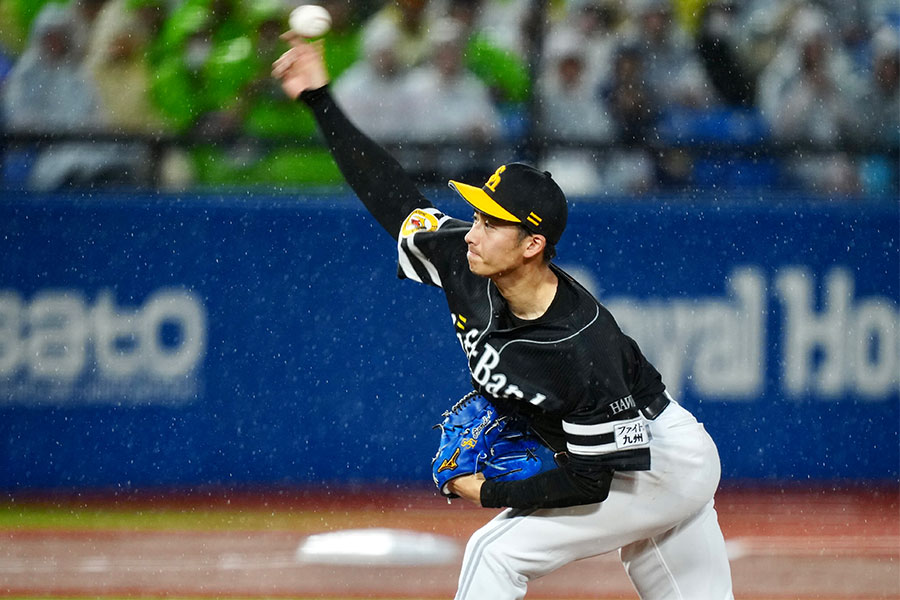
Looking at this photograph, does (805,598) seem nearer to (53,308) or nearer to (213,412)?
(213,412)

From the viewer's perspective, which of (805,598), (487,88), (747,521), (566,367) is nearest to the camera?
(566,367)

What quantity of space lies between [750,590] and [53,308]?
13.9 ft

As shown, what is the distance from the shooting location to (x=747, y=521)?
732 cm

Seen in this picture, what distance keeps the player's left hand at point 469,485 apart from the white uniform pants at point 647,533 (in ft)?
0.34

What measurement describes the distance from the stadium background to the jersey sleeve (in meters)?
3.05

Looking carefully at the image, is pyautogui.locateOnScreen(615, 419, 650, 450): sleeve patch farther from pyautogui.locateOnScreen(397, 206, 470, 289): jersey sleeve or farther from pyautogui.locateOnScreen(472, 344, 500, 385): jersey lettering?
pyautogui.locateOnScreen(397, 206, 470, 289): jersey sleeve

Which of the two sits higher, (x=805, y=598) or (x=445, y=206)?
(x=445, y=206)

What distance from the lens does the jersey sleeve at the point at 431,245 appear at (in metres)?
4.11

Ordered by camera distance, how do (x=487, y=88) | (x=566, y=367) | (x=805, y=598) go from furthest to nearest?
(x=487, y=88) < (x=805, y=598) < (x=566, y=367)

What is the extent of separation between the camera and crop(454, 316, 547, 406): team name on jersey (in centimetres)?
377

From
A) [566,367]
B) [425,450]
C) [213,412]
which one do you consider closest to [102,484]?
[213,412]

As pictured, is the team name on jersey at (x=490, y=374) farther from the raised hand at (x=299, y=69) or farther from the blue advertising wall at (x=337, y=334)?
the blue advertising wall at (x=337, y=334)

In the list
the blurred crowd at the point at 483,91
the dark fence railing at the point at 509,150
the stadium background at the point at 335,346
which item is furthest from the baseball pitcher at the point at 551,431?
the blurred crowd at the point at 483,91

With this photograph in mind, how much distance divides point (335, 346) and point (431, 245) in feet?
12.0
